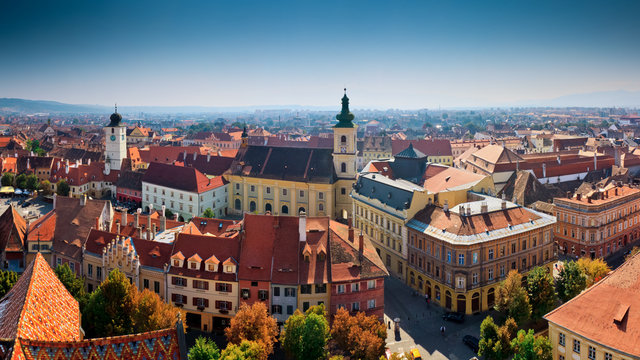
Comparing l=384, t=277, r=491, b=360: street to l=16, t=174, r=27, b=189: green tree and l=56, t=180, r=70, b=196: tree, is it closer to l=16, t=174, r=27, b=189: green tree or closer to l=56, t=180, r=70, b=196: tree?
l=56, t=180, r=70, b=196: tree

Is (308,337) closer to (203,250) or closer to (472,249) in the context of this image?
(203,250)

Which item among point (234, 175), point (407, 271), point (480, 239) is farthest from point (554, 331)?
point (234, 175)

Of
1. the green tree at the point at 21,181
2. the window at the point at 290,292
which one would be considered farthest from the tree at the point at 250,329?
the green tree at the point at 21,181

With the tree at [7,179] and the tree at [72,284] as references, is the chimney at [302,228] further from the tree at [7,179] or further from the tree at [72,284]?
the tree at [7,179]

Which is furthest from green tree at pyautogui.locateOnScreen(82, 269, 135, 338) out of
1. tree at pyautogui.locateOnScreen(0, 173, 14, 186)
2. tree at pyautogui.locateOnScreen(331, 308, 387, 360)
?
tree at pyautogui.locateOnScreen(0, 173, 14, 186)

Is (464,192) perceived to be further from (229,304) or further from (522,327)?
(229,304)

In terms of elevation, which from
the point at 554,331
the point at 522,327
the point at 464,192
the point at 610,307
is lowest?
the point at 522,327
